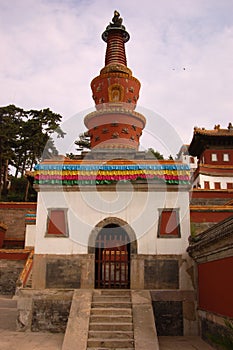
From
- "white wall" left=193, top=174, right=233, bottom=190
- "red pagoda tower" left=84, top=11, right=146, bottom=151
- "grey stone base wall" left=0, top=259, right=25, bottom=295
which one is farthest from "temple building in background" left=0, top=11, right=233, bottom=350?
"white wall" left=193, top=174, right=233, bottom=190

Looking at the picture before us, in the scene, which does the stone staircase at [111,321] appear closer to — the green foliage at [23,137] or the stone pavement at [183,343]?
the stone pavement at [183,343]

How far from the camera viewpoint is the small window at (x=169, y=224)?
11891 millimetres

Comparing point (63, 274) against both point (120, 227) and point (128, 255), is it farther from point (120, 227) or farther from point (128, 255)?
point (128, 255)

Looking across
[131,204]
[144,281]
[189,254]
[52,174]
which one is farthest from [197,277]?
[52,174]

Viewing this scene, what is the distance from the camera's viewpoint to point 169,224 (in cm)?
1204

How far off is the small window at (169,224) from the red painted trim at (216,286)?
156cm

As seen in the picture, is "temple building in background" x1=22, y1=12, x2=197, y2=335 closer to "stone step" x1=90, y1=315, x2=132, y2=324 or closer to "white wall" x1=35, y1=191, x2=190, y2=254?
"white wall" x1=35, y1=191, x2=190, y2=254

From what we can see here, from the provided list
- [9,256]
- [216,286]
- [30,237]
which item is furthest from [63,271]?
[30,237]

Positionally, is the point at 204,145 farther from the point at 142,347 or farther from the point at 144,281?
the point at 142,347

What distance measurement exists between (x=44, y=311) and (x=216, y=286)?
5.11 metres

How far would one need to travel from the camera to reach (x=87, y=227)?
11.9 meters

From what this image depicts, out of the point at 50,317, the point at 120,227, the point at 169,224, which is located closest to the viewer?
the point at 50,317

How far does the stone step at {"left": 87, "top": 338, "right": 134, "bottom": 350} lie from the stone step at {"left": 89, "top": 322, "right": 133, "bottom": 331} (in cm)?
54

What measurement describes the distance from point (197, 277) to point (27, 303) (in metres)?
5.12
